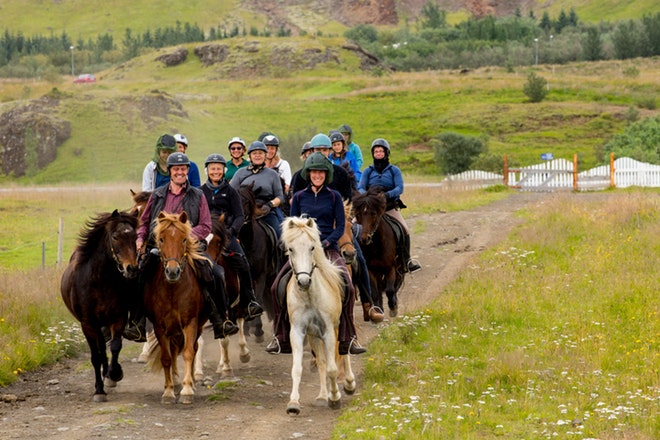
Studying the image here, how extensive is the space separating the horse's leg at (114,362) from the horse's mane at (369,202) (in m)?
4.70

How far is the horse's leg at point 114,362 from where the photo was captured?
37.0 feet

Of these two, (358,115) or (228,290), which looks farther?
(358,115)

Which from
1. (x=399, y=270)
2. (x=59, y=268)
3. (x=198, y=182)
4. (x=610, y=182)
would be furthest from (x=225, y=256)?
(x=610, y=182)

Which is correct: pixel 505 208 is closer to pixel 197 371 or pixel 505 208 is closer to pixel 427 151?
pixel 197 371

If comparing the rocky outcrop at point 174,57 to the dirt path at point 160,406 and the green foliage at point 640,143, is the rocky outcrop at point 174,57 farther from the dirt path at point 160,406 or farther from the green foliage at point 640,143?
the dirt path at point 160,406

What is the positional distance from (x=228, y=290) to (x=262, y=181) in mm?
2280

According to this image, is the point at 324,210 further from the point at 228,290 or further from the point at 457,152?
the point at 457,152

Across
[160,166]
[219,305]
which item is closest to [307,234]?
[219,305]

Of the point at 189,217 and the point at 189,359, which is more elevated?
the point at 189,217

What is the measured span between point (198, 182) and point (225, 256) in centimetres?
119

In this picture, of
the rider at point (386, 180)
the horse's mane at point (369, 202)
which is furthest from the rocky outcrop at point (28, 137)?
the horse's mane at point (369, 202)

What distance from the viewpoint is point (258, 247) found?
14.1 m

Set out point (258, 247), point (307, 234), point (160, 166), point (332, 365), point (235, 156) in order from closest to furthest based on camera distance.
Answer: point (307, 234) < point (332, 365) < point (160, 166) < point (258, 247) < point (235, 156)

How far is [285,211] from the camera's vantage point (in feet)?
53.2
